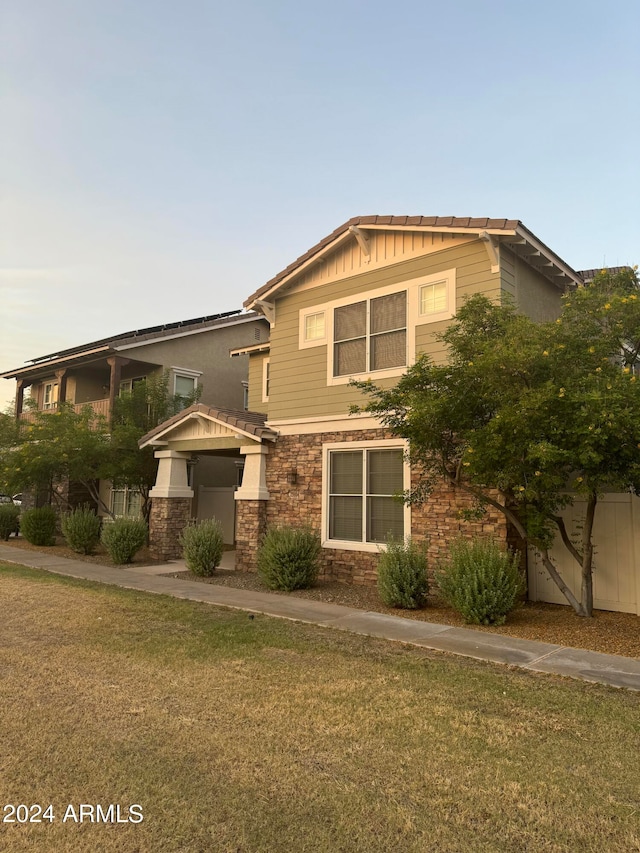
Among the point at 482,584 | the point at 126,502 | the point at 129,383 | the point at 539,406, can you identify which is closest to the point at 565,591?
the point at 482,584

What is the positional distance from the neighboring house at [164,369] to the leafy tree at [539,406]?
11.8 meters

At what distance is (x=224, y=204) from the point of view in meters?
18.2

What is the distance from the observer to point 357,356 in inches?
484

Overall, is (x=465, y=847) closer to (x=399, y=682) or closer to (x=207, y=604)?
(x=399, y=682)

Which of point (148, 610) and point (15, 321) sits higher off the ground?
point (15, 321)

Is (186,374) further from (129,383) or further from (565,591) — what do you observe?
(565,591)

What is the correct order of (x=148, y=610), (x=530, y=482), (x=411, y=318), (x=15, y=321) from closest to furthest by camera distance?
(x=530, y=482) → (x=148, y=610) → (x=411, y=318) → (x=15, y=321)

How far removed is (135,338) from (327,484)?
451 inches

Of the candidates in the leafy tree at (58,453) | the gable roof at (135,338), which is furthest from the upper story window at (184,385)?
the leafy tree at (58,453)

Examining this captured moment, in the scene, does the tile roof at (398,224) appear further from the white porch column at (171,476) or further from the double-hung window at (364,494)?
the white porch column at (171,476)

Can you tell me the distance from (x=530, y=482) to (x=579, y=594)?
9.47ft

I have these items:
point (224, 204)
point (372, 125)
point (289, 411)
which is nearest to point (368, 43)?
point (372, 125)

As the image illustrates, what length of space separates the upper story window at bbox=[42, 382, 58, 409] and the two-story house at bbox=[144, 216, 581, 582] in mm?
13111

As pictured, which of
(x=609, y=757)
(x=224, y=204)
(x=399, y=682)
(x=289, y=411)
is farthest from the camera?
(x=224, y=204)
